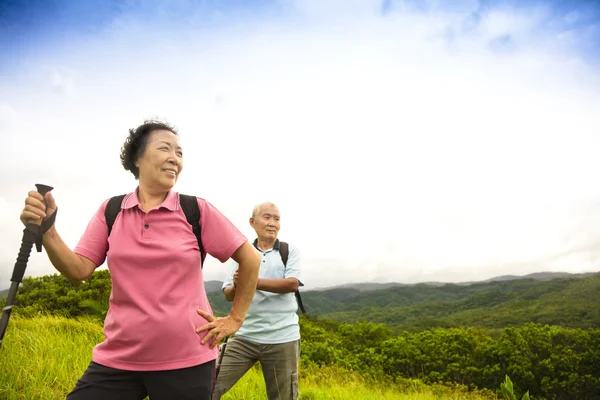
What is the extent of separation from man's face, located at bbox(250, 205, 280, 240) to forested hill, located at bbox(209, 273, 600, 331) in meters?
53.3

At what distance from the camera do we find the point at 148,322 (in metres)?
2.10

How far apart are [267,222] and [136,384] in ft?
8.49

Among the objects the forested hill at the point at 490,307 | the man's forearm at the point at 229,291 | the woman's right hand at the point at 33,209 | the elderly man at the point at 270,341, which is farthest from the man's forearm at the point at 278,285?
the forested hill at the point at 490,307

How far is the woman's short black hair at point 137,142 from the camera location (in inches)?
101

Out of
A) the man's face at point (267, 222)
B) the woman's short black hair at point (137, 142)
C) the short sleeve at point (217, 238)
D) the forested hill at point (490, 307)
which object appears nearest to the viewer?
the short sleeve at point (217, 238)

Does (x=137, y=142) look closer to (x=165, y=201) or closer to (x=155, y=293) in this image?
(x=165, y=201)

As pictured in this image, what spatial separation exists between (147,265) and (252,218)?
262 cm

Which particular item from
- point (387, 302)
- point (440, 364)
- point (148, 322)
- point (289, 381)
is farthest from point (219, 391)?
point (387, 302)

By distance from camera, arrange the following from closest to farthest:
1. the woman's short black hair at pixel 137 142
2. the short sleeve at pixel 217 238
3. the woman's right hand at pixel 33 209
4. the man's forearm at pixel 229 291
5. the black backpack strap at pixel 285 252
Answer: the woman's right hand at pixel 33 209 < the short sleeve at pixel 217 238 < the woman's short black hair at pixel 137 142 < the man's forearm at pixel 229 291 < the black backpack strap at pixel 285 252

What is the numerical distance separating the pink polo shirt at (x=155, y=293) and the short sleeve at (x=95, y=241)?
14mm

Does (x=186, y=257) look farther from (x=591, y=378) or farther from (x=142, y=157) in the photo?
(x=591, y=378)

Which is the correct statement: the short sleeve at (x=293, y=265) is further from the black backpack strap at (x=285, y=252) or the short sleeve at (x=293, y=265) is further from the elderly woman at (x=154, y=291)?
the elderly woman at (x=154, y=291)

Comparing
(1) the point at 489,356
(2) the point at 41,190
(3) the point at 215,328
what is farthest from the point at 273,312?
(1) the point at 489,356

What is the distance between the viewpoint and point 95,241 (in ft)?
7.68
